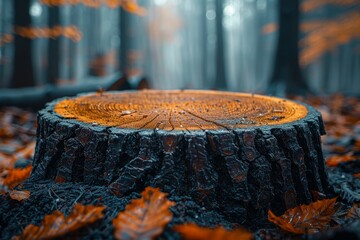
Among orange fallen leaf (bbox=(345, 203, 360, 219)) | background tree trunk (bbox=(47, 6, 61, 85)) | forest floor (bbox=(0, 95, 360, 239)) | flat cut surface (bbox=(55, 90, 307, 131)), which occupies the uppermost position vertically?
background tree trunk (bbox=(47, 6, 61, 85))

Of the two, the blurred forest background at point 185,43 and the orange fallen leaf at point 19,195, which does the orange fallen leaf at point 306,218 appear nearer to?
the orange fallen leaf at point 19,195

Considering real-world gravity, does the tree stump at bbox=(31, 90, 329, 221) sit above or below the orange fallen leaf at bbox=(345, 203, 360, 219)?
above

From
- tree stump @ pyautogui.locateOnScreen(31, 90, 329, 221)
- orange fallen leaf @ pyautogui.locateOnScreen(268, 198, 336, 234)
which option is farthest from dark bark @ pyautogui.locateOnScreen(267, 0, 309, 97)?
orange fallen leaf @ pyautogui.locateOnScreen(268, 198, 336, 234)

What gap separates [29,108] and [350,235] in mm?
5408

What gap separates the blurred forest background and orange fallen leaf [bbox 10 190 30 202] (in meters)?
3.57

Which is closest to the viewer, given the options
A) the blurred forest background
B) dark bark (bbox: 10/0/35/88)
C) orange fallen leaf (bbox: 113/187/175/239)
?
orange fallen leaf (bbox: 113/187/175/239)

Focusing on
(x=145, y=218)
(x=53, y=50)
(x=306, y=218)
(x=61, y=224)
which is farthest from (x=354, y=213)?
(x=53, y=50)

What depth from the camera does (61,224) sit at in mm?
1104

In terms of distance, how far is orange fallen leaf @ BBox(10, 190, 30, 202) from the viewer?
1357mm

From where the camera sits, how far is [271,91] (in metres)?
6.03

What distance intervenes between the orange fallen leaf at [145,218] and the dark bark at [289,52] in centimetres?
543

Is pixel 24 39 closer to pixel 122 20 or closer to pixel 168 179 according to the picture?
pixel 122 20

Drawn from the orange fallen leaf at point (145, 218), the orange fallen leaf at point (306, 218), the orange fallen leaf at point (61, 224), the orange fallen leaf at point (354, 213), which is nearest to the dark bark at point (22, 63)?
the orange fallen leaf at point (61, 224)

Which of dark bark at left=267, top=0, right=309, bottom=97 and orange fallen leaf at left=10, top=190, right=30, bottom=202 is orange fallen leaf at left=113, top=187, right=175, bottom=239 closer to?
orange fallen leaf at left=10, top=190, right=30, bottom=202
